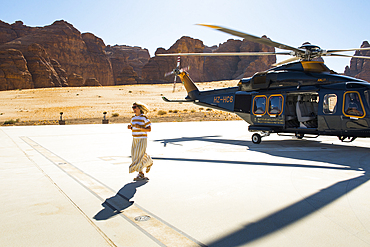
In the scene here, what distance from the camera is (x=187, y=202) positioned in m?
4.07

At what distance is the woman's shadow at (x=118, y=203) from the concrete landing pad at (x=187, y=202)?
0.05ft

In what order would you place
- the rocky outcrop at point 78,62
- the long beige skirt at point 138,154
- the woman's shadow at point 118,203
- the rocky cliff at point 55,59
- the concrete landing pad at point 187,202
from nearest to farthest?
the concrete landing pad at point 187,202 → the woman's shadow at point 118,203 → the long beige skirt at point 138,154 → the rocky cliff at point 55,59 → the rocky outcrop at point 78,62

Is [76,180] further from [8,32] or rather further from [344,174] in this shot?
[8,32]

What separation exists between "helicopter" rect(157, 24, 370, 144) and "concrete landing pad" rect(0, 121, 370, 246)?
2.08 meters

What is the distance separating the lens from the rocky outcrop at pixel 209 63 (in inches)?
4857

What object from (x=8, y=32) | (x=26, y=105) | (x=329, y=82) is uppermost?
(x=8, y=32)

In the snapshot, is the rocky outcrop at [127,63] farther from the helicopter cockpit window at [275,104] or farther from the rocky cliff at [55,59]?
the helicopter cockpit window at [275,104]

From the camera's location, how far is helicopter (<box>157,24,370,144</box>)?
881cm

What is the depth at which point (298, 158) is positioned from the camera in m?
7.70

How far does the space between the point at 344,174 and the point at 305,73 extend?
219 inches

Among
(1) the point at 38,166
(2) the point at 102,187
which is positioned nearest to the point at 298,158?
(2) the point at 102,187

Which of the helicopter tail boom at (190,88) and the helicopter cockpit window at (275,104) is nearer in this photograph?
the helicopter cockpit window at (275,104)

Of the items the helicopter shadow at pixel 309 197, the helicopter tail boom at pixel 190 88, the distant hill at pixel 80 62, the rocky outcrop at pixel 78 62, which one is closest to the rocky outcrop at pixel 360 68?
the distant hill at pixel 80 62

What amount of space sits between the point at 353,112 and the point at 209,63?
137053 mm
